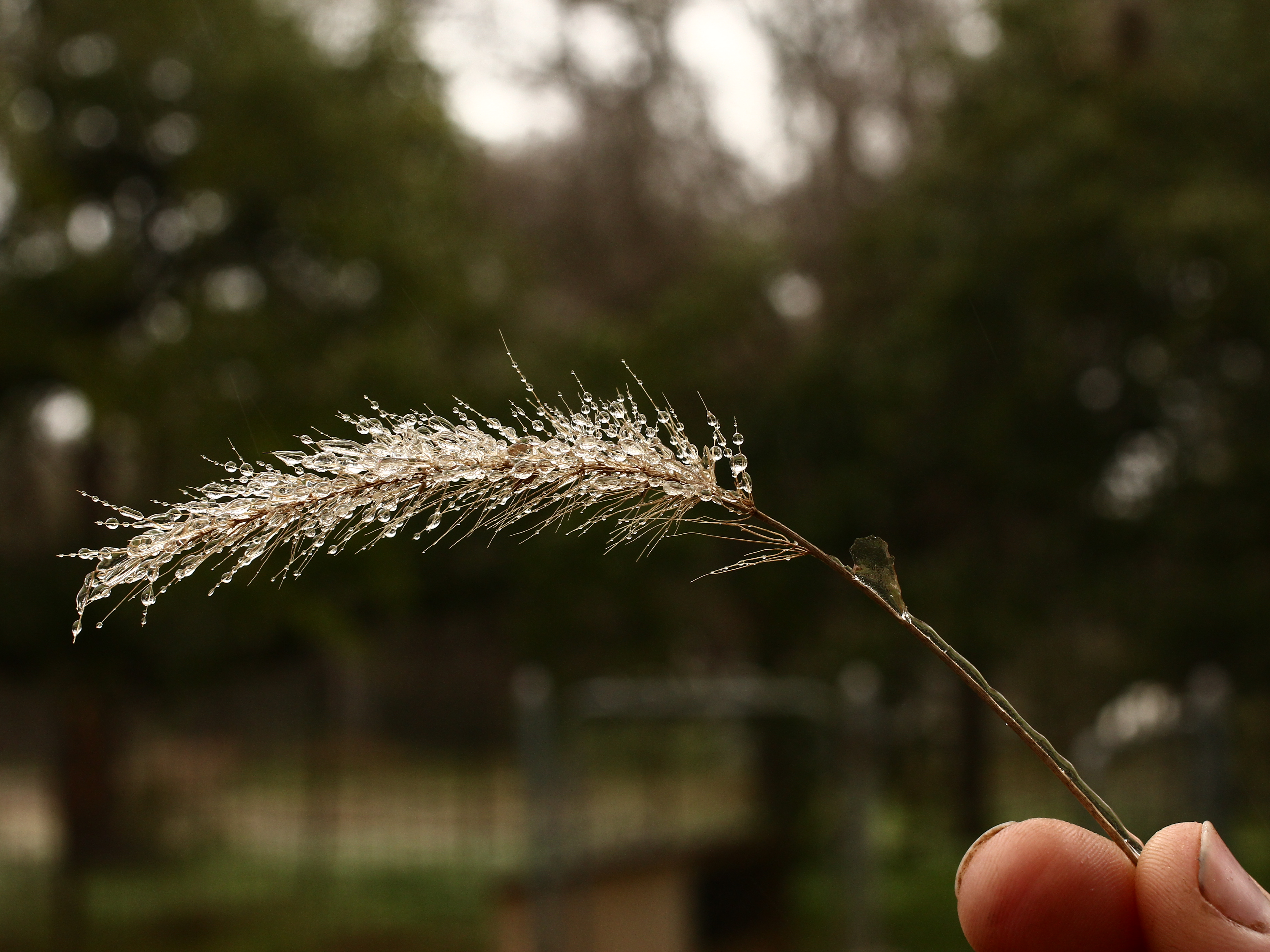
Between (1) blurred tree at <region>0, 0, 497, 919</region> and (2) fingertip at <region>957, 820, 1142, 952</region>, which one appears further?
(1) blurred tree at <region>0, 0, 497, 919</region>

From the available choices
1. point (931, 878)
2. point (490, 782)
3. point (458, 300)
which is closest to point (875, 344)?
point (458, 300)

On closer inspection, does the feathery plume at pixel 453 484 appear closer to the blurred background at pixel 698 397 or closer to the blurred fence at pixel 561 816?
the blurred fence at pixel 561 816

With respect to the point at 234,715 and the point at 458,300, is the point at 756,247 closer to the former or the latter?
the point at 458,300

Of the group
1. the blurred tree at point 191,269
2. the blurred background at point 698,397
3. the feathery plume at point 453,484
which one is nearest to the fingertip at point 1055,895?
the feathery plume at point 453,484

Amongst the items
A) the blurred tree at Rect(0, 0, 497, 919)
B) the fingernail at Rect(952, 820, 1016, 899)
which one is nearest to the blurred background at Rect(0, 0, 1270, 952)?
the blurred tree at Rect(0, 0, 497, 919)

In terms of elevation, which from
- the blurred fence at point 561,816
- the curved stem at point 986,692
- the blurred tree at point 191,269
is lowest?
the blurred fence at point 561,816

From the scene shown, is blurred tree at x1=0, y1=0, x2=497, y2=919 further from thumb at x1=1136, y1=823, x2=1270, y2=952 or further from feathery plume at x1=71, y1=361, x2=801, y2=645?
thumb at x1=1136, y1=823, x2=1270, y2=952
